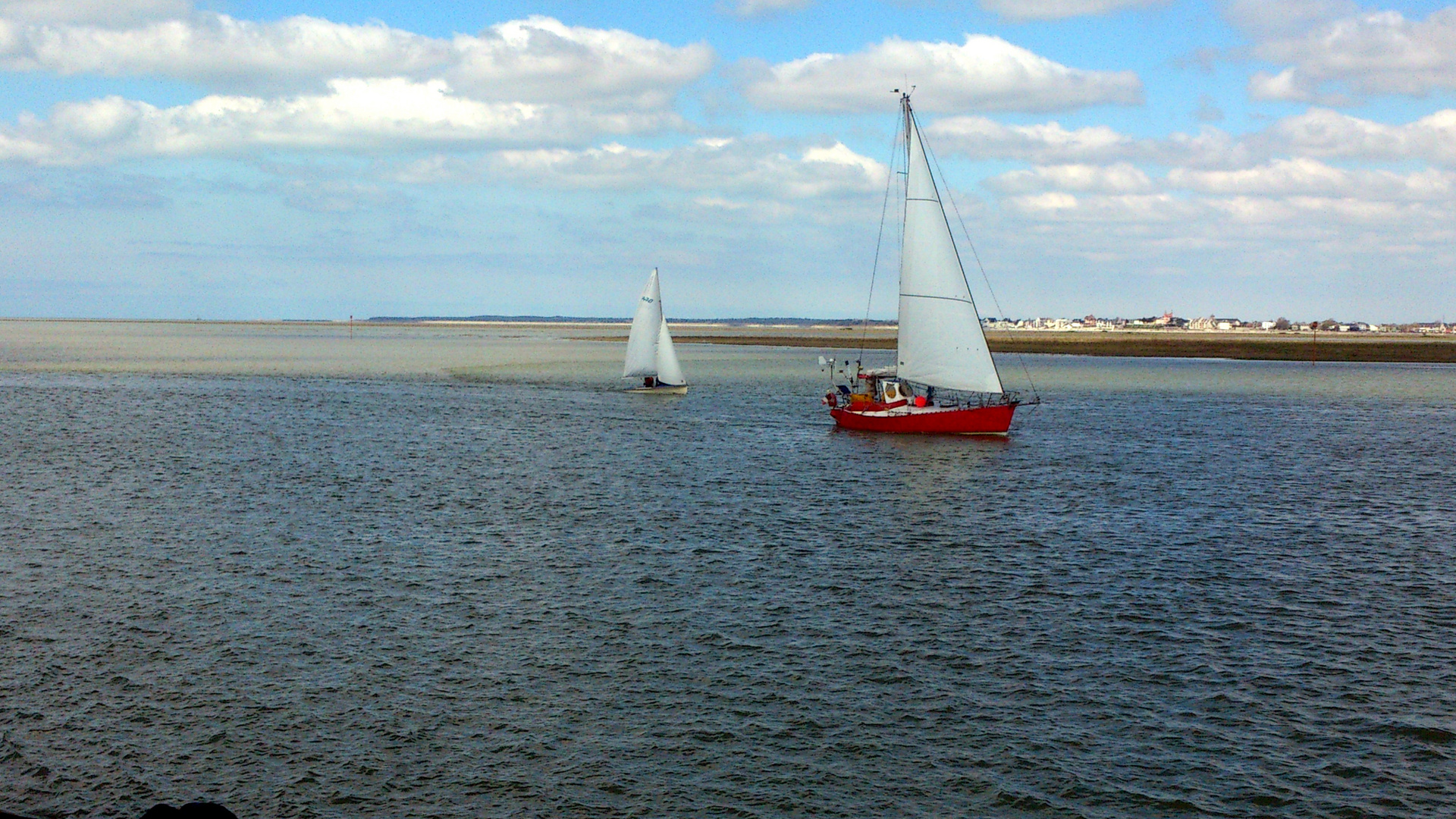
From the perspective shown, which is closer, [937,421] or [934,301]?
[934,301]

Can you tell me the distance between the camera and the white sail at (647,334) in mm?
92812

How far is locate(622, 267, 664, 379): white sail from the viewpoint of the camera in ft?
305

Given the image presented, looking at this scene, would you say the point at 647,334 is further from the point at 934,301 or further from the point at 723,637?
the point at 723,637

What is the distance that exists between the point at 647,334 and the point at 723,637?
71.6 meters

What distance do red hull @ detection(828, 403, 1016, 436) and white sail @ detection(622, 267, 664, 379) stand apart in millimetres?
28666

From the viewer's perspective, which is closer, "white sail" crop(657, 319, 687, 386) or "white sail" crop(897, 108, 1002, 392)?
"white sail" crop(897, 108, 1002, 392)

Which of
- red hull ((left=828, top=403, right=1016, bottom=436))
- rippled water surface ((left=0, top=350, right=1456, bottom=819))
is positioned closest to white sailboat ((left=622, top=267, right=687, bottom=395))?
red hull ((left=828, top=403, right=1016, bottom=436))

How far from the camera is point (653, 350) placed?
9550cm

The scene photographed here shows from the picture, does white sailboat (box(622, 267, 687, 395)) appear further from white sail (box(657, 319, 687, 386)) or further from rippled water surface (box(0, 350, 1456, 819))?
A: rippled water surface (box(0, 350, 1456, 819))

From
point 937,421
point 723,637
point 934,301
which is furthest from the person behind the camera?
point 937,421

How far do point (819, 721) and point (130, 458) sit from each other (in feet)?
140

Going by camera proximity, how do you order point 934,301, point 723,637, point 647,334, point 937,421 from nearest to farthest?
point 723,637, point 934,301, point 937,421, point 647,334

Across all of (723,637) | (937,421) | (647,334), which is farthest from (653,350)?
(723,637)

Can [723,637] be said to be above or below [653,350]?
below
